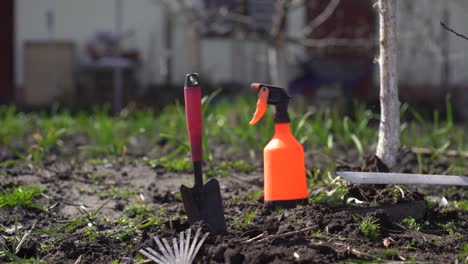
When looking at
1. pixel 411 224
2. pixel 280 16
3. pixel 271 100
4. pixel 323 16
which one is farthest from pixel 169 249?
pixel 323 16

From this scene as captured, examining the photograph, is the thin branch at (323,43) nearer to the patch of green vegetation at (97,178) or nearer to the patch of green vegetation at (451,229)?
the patch of green vegetation at (97,178)

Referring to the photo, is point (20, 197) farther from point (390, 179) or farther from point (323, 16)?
point (323, 16)

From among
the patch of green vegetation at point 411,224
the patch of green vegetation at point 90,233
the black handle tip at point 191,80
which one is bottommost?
the patch of green vegetation at point 90,233

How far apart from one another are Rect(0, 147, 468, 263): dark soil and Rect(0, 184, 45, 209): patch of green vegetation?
1.3 inches

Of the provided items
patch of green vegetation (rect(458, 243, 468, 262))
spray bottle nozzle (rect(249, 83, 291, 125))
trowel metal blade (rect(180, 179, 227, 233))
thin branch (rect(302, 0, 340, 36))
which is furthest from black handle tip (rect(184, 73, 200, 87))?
thin branch (rect(302, 0, 340, 36))

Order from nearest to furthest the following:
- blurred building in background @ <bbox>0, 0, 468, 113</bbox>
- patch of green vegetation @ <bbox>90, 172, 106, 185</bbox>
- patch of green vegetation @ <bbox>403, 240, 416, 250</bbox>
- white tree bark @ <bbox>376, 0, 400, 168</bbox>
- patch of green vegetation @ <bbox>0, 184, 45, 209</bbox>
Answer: patch of green vegetation @ <bbox>403, 240, 416, 250</bbox>
white tree bark @ <bbox>376, 0, 400, 168</bbox>
patch of green vegetation @ <bbox>0, 184, 45, 209</bbox>
patch of green vegetation @ <bbox>90, 172, 106, 185</bbox>
blurred building in background @ <bbox>0, 0, 468, 113</bbox>

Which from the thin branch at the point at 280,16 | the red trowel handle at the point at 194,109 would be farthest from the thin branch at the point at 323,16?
the red trowel handle at the point at 194,109

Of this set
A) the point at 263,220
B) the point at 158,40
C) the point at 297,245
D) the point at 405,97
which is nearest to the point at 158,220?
the point at 263,220

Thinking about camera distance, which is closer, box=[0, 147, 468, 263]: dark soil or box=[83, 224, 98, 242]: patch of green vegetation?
box=[0, 147, 468, 263]: dark soil

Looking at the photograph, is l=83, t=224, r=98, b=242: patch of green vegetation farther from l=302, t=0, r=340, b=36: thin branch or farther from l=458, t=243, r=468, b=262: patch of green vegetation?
l=302, t=0, r=340, b=36: thin branch

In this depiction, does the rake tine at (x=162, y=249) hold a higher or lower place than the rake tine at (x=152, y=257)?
higher

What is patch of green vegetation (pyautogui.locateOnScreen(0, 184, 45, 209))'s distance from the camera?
2.71 m

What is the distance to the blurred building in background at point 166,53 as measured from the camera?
10.1m

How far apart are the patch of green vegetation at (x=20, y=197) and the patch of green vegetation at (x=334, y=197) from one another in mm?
1183
